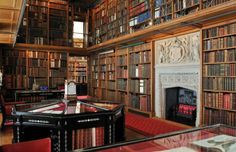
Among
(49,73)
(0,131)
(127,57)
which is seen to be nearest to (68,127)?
(0,131)

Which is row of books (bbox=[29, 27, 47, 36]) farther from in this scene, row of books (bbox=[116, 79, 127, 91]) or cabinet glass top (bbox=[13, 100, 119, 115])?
cabinet glass top (bbox=[13, 100, 119, 115])

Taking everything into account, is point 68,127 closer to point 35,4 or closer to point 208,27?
point 208,27

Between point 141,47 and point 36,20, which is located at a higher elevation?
point 36,20

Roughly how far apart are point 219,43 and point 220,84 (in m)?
0.83

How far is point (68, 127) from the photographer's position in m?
2.78

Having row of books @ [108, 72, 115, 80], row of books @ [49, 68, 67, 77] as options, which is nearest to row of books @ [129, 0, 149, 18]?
row of books @ [108, 72, 115, 80]

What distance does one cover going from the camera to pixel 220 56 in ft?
13.7

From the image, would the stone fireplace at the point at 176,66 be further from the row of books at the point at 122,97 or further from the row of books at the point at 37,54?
the row of books at the point at 37,54

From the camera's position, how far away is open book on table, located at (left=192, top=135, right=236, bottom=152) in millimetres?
1505

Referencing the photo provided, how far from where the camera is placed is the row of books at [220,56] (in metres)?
3.97

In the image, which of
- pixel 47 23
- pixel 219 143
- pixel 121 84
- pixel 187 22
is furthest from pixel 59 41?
pixel 219 143

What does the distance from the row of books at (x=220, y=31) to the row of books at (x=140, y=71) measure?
6.74ft

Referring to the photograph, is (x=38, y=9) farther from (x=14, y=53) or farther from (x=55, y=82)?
(x=55, y=82)

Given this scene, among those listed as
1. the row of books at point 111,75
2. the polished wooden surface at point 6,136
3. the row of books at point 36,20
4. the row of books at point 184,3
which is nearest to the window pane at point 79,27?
the row of books at point 36,20
